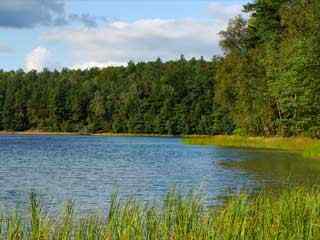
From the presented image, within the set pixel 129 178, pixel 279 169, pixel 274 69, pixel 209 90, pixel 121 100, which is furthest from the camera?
pixel 121 100

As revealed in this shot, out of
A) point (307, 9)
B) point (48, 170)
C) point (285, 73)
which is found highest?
point (307, 9)

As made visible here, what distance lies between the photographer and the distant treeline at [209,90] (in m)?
58.1

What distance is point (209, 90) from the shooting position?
130m

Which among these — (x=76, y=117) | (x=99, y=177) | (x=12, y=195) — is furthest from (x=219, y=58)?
(x=76, y=117)

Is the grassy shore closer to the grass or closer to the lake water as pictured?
the lake water

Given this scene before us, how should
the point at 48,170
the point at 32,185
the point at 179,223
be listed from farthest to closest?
the point at 48,170, the point at 32,185, the point at 179,223

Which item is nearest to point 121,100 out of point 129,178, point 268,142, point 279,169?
point 268,142

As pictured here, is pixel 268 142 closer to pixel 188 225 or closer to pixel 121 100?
pixel 188 225

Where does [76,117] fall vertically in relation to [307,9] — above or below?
below

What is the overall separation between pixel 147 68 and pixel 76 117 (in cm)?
2017

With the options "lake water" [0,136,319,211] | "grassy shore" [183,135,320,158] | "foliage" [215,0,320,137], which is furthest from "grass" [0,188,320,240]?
"foliage" [215,0,320,137]

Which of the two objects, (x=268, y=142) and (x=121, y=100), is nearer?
(x=268, y=142)

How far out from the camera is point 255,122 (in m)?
72.7

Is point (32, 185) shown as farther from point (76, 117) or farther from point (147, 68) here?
point (147, 68)
